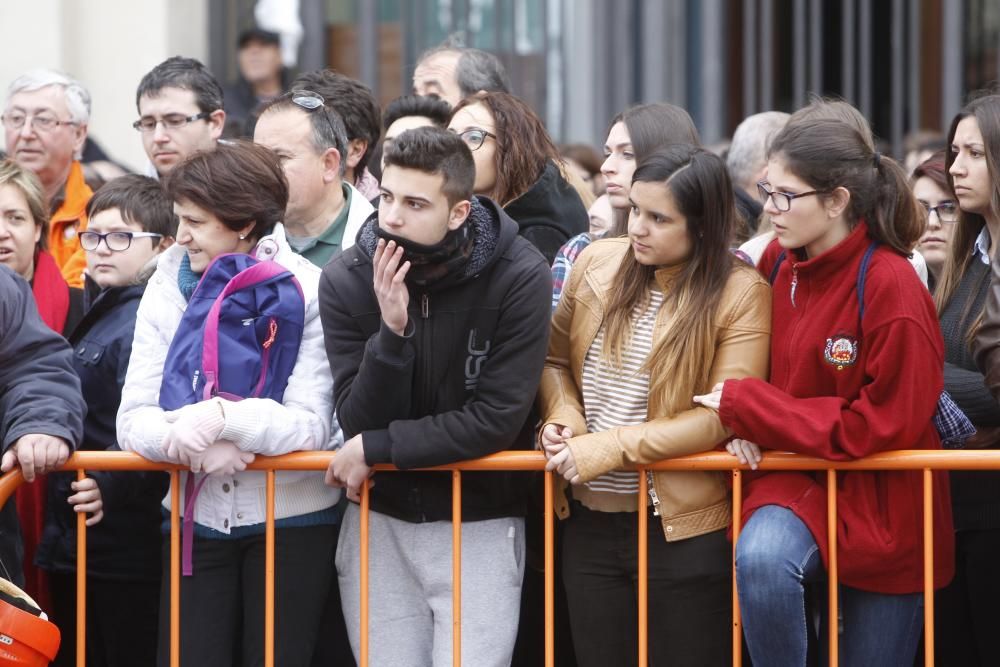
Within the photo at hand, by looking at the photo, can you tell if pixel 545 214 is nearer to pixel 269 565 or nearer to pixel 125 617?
pixel 269 565

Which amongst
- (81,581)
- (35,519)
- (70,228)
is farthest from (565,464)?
(70,228)

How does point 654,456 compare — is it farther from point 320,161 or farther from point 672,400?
point 320,161

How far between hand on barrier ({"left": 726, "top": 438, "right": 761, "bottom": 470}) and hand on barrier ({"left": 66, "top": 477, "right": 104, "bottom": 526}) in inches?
67.4

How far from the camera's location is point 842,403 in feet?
12.2

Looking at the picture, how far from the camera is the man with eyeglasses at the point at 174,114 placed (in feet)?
17.5

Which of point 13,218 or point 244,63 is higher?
point 244,63

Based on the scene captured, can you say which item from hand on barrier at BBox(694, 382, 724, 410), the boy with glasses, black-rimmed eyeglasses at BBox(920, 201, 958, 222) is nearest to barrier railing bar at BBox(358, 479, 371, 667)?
the boy with glasses

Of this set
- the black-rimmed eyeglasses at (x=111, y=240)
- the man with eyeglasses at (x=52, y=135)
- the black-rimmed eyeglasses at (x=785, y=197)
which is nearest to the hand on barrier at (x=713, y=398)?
the black-rimmed eyeglasses at (x=785, y=197)

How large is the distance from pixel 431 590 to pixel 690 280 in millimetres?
1051

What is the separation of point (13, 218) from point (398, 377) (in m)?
1.60

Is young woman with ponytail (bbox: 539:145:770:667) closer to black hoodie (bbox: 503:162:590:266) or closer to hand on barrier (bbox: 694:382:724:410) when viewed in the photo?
hand on barrier (bbox: 694:382:724:410)

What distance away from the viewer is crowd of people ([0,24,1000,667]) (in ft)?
12.3

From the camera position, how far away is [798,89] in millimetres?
8094

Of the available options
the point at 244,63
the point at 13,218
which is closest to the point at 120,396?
the point at 13,218
